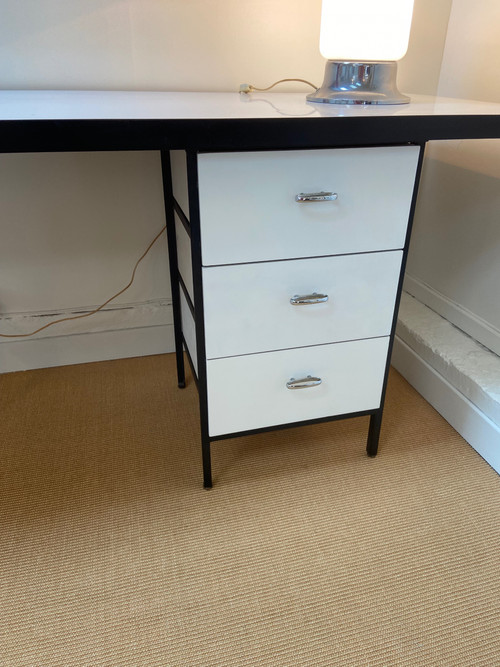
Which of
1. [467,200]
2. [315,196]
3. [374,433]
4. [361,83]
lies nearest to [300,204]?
[315,196]

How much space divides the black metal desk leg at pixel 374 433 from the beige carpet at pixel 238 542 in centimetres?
2

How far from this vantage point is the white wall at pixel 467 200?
3.79ft

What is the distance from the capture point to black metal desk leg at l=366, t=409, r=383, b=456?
1.04 meters

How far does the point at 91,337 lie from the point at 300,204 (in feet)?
2.74

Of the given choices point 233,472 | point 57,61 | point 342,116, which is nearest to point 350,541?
point 233,472

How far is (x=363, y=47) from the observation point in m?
0.90

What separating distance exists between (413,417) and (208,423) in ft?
1.88

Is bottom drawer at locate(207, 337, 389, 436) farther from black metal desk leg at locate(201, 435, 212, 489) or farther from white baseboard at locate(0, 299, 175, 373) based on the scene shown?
white baseboard at locate(0, 299, 175, 373)

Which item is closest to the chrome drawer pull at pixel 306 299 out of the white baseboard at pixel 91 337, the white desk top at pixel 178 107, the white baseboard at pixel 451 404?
the white desk top at pixel 178 107

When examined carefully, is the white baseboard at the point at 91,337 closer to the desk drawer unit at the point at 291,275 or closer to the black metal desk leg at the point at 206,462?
the desk drawer unit at the point at 291,275

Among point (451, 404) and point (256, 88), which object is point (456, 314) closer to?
point (451, 404)

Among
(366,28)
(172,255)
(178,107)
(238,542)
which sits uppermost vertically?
(366,28)

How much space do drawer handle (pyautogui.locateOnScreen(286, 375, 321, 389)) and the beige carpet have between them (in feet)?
0.76

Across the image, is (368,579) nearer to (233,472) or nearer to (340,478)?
(340,478)
